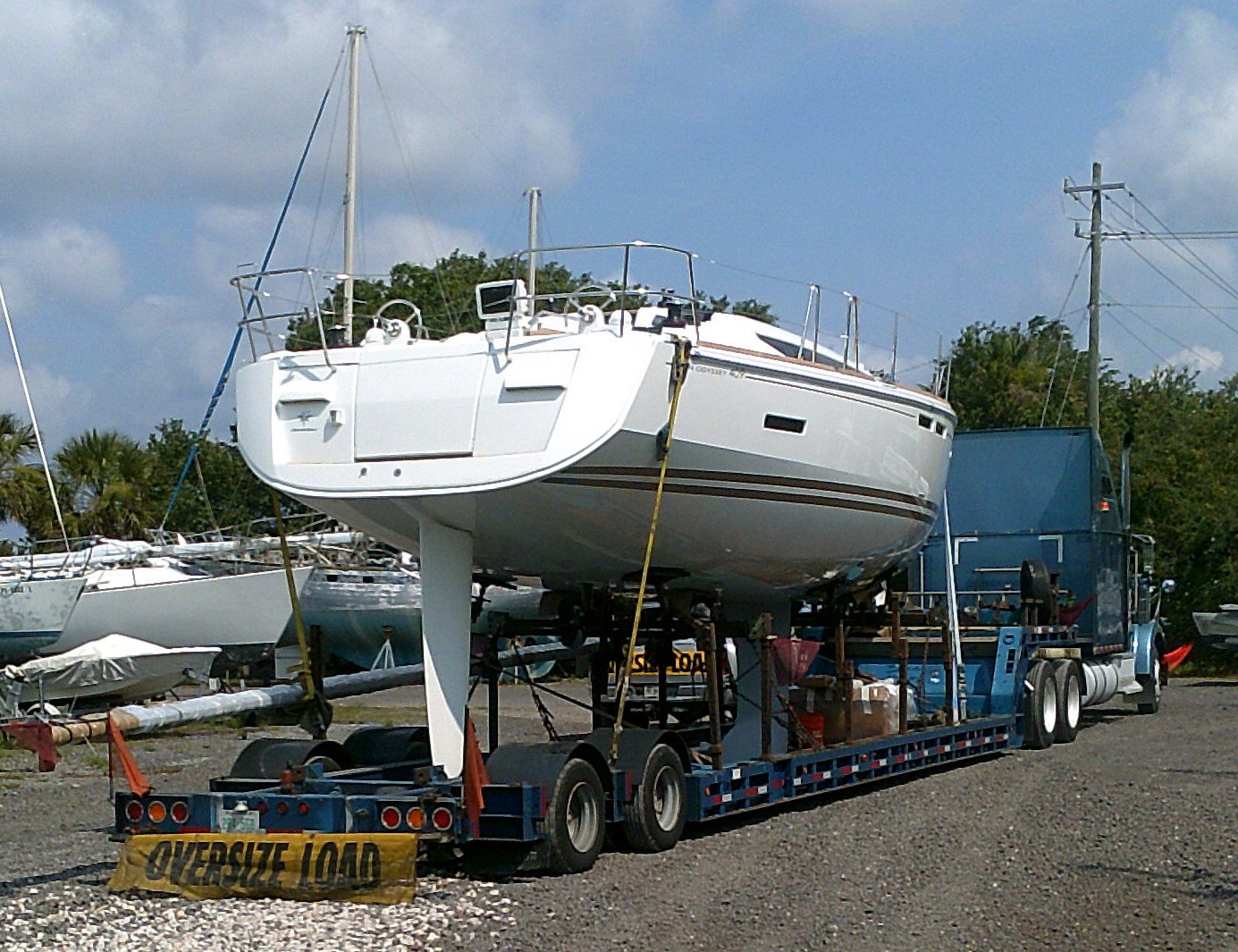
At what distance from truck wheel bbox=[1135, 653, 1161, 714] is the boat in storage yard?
36.4 feet

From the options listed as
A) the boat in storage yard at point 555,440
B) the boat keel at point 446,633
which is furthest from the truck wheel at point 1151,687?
the boat keel at point 446,633

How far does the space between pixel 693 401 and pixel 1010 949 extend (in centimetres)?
360

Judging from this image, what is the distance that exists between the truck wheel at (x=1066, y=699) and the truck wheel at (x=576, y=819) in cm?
800

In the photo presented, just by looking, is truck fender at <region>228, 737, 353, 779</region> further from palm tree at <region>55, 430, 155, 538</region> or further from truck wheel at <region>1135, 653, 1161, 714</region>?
palm tree at <region>55, 430, 155, 538</region>

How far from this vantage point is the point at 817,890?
26.7 ft

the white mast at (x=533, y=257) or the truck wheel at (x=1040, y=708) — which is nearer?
the white mast at (x=533, y=257)

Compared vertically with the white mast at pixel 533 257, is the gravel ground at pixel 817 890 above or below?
below

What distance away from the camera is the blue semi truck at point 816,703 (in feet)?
28.1

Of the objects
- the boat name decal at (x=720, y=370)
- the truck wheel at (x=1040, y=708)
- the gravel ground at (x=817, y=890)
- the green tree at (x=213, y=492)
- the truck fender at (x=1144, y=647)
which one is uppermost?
the green tree at (x=213, y=492)

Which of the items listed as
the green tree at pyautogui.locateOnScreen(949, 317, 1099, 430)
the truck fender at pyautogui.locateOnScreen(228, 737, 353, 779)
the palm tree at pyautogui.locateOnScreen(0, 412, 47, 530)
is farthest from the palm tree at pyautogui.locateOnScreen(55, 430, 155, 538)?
the truck fender at pyautogui.locateOnScreen(228, 737, 353, 779)

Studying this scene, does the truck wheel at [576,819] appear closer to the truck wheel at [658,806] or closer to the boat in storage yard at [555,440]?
the truck wheel at [658,806]

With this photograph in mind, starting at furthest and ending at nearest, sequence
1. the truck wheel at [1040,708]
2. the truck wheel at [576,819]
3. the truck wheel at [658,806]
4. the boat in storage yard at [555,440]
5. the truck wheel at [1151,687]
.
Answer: the truck wheel at [1151,687], the truck wheel at [1040,708], the truck wheel at [658,806], the boat in storage yard at [555,440], the truck wheel at [576,819]

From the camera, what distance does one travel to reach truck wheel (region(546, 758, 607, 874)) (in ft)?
27.5

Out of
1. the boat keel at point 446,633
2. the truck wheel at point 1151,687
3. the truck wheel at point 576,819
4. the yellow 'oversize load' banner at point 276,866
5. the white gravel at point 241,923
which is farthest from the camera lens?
the truck wheel at point 1151,687
